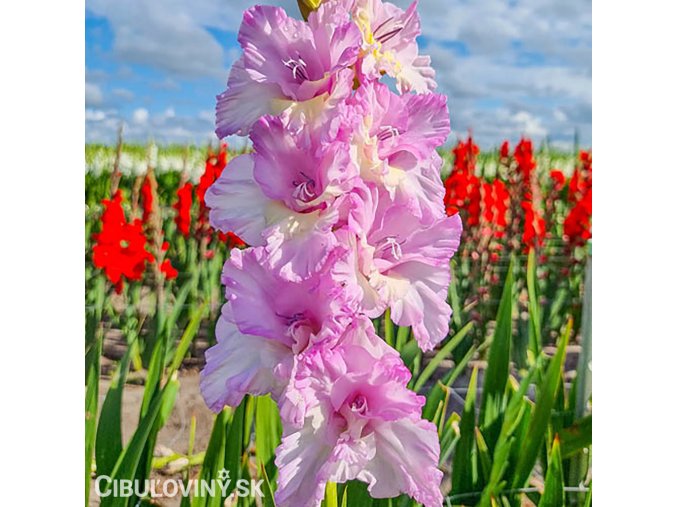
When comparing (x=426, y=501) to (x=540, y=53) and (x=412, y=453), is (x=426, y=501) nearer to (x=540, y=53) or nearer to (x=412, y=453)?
(x=412, y=453)

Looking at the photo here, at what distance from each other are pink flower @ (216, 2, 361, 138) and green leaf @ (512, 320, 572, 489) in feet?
3.21

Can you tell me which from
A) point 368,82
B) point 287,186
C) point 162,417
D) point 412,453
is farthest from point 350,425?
point 162,417

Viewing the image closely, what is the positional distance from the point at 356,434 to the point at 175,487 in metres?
0.91

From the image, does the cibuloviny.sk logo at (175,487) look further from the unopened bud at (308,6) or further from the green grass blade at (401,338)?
the unopened bud at (308,6)

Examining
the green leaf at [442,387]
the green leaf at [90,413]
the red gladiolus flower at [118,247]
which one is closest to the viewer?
the green leaf at [442,387]

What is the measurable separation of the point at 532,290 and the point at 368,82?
40.8 inches

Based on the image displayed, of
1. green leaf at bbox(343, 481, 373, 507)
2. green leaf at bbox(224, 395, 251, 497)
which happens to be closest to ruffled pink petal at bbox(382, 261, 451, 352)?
green leaf at bbox(343, 481, 373, 507)

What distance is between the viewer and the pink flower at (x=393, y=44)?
3.43ft

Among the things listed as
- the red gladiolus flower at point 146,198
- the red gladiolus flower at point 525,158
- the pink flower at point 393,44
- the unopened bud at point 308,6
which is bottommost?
the red gladiolus flower at point 146,198

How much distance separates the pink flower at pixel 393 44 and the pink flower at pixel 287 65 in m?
0.04

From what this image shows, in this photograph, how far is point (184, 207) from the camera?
195cm

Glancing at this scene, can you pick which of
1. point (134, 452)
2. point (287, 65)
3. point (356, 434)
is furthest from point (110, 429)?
point (287, 65)

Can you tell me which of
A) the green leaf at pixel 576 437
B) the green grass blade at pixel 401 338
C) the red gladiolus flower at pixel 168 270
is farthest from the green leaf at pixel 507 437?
Result: the red gladiolus flower at pixel 168 270

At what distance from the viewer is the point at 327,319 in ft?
3.16
